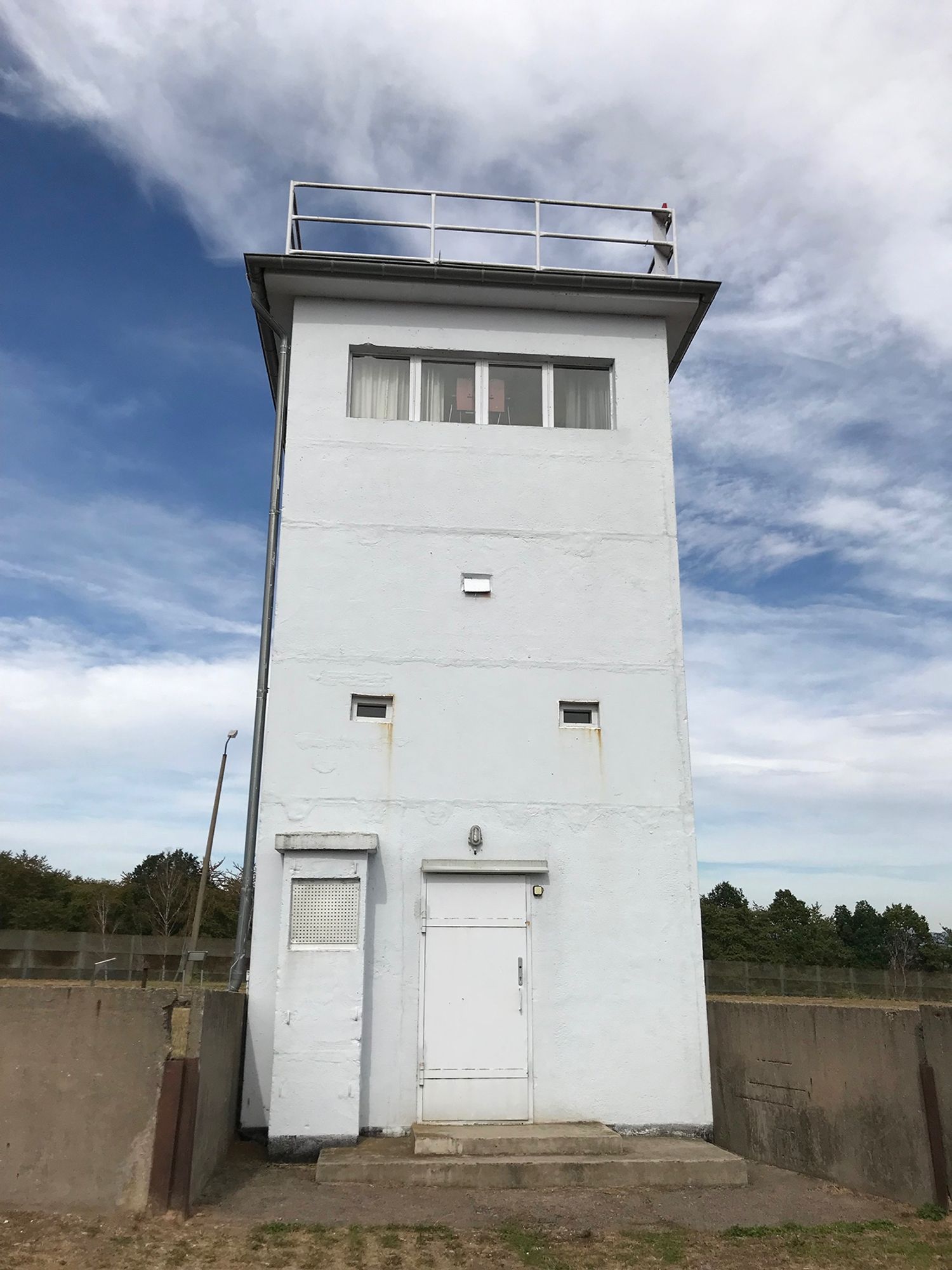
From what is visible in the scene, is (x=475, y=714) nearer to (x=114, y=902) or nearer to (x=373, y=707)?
(x=373, y=707)

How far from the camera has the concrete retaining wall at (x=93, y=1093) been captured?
19.8 ft

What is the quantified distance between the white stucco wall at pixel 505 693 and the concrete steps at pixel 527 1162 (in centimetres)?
67

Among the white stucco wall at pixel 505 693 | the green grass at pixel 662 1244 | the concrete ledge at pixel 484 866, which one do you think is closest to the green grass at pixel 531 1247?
the green grass at pixel 662 1244

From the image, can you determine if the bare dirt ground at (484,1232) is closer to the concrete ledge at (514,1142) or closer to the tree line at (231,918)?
the concrete ledge at (514,1142)

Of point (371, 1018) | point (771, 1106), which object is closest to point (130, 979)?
point (371, 1018)

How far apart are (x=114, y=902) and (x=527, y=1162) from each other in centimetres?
3368

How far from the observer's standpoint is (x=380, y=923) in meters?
8.73

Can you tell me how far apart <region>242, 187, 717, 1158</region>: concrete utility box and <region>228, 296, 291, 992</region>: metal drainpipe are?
24cm

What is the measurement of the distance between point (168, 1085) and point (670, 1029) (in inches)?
185

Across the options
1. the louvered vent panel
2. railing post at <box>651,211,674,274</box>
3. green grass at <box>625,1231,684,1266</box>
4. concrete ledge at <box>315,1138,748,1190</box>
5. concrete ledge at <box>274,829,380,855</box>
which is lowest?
green grass at <box>625,1231,684,1266</box>

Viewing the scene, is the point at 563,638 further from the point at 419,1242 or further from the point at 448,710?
the point at 419,1242

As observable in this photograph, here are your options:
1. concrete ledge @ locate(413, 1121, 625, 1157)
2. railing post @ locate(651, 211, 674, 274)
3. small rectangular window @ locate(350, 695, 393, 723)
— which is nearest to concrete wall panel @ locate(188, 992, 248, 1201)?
concrete ledge @ locate(413, 1121, 625, 1157)

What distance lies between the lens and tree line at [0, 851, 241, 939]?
34.4 metres

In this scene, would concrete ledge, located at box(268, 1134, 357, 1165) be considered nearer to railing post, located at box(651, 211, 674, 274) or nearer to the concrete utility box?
the concrete utility box
